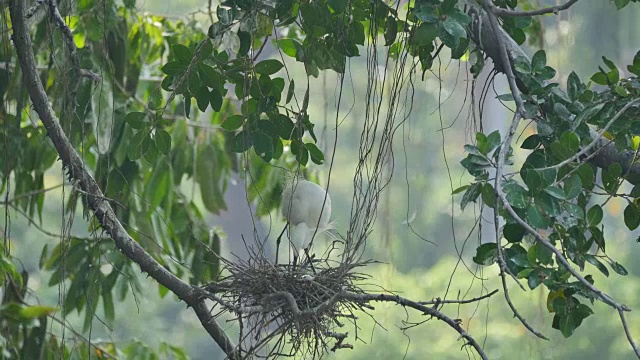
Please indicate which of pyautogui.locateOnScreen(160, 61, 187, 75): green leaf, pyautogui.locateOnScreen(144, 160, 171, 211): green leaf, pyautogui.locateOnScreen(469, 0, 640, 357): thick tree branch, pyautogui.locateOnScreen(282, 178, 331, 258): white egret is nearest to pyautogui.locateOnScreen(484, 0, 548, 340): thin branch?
pyautogui.locateOnScreen(469, 0, 640, 357): thick tree branch

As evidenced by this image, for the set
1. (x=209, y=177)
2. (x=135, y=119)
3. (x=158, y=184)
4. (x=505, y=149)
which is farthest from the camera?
(x=209, y=177)

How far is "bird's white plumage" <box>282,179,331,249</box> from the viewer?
95 cm

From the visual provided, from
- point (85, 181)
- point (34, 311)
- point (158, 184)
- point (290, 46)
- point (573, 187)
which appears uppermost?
point (158, 184)

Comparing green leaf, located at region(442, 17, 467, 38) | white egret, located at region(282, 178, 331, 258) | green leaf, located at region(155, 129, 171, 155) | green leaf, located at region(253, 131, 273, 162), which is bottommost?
white egret, located at region(282, 178, 331, 258)

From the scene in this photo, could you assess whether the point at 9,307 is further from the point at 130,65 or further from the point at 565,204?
the point at 130,65

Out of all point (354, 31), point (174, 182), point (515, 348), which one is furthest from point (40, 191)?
point (515, 348)

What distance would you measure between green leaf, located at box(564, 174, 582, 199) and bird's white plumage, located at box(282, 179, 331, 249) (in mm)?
247

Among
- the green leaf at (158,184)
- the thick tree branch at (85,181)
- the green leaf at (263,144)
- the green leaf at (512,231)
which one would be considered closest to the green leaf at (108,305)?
the green leaf at (158,184)

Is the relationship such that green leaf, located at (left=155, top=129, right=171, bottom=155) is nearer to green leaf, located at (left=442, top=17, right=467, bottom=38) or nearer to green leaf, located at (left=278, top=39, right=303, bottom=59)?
green leaf, located at (left=278, top=39, right=303, bottom=59)

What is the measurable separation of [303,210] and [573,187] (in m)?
0.28

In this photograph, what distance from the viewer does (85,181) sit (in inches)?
38.1

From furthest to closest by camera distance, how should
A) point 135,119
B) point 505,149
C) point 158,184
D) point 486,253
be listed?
point 158,184 < point 135,119 < point 486,253 < point 505,149

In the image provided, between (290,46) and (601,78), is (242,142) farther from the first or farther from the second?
(601,78)

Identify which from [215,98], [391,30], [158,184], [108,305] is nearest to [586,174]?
[391,30]
